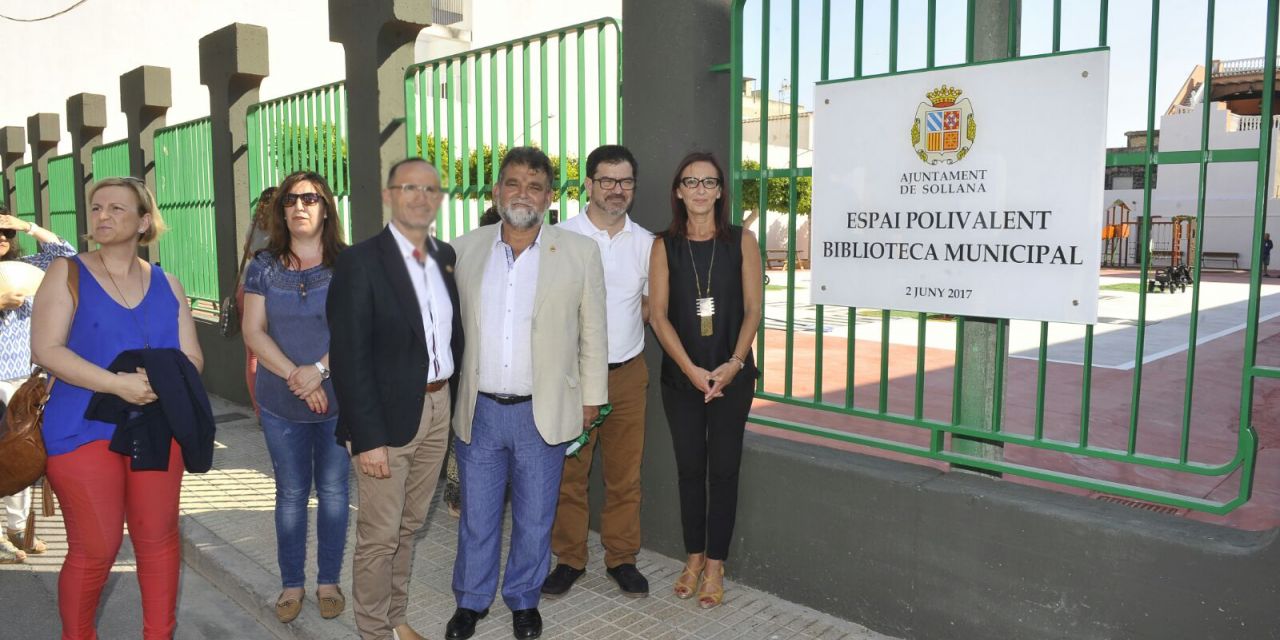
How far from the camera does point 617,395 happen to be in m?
4.09

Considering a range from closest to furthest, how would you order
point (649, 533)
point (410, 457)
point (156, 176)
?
point (410, 457) < point (649, 533) < point (156, 176)

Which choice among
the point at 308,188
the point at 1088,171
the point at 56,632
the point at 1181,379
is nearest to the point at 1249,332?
the point at 1088,171

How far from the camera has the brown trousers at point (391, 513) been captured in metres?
3.25

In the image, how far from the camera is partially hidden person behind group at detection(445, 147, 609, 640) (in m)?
3.36

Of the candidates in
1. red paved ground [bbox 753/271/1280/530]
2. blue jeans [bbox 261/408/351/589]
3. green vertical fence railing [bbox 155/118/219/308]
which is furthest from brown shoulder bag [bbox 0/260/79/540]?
green vertical fence railing [bbox 155/118/219/308]

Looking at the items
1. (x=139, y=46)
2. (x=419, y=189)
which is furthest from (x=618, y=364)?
(x=139, y=46)

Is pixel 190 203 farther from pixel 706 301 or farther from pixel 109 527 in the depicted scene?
pixel 706 301

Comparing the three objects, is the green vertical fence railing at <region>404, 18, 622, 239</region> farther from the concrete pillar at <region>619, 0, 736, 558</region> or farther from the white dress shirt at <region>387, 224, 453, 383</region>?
the white dress shirt at <region>387, 224, 453, 383</region>

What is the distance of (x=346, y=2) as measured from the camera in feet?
21.0

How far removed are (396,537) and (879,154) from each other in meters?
2.30

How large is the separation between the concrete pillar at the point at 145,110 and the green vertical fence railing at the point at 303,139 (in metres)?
2.38

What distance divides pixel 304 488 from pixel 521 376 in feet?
3.77

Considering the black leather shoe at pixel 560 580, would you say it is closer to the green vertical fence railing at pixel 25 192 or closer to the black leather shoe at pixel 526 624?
the black leather shoe at pixel 526 624

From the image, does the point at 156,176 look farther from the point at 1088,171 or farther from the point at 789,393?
the point at 1088,171
